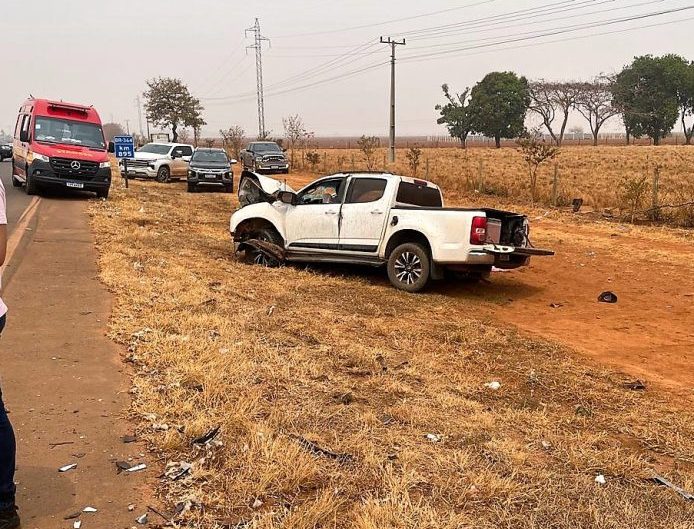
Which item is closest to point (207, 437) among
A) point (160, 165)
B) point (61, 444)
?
point (61, 444)

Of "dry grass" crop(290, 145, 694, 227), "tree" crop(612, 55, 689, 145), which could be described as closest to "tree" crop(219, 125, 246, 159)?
"dry grass" crop(290, 145, 694, 227)

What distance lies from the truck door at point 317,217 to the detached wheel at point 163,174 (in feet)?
61.3

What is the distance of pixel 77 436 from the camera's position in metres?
3.78

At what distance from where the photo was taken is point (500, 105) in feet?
278

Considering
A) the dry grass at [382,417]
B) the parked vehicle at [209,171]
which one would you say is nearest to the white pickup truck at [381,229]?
the dry grass at [382,417]

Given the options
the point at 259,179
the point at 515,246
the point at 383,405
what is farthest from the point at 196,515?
the point at 259,179

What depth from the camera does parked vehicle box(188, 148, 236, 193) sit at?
2388cm

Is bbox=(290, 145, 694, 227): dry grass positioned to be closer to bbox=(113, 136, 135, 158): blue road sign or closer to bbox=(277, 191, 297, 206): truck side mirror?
bbox=(277, 191, 297, 206): truck side mirror

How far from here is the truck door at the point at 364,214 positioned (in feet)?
31.3

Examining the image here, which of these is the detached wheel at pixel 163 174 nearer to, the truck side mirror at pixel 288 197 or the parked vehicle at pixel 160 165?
the parked vehicle at pixel 160 165

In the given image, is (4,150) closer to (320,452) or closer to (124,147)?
(124,147)

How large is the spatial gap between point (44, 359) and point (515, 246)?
6607 mm

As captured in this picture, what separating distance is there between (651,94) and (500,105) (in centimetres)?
2015

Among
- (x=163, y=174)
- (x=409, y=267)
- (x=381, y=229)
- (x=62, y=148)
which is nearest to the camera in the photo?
(x=409, y=267)
